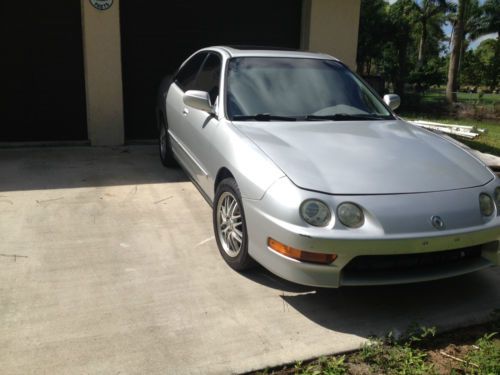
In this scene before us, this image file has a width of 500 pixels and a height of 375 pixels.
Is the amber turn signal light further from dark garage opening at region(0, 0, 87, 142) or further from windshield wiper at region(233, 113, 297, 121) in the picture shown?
dark garage opening at region(0, 0, 87, 142)

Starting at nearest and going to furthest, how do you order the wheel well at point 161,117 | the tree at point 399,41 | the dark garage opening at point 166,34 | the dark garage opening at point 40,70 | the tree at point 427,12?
the wheel well at point 161,117 → the dark garage opening at point 40,70 → the dark garage opening at point 166,34 → the tree at point 399,41 → the tree at point 427,12

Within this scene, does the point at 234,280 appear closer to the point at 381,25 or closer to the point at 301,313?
the point at 301,313

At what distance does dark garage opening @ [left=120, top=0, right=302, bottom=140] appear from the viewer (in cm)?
774

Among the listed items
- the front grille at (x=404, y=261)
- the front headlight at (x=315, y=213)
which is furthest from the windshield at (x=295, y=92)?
the front grille at (x=404, y=261)

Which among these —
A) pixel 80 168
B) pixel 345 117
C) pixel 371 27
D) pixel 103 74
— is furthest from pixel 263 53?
pixel 371 27

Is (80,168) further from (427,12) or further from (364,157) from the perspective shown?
(427,12)

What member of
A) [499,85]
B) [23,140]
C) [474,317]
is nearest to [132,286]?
[474,317]

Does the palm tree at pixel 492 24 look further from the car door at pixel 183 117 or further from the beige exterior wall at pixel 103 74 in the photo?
the car door at pixel 183 117

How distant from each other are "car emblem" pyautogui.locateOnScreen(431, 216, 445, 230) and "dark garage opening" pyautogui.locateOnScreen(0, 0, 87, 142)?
19.6 ft

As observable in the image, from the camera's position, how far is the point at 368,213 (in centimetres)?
305

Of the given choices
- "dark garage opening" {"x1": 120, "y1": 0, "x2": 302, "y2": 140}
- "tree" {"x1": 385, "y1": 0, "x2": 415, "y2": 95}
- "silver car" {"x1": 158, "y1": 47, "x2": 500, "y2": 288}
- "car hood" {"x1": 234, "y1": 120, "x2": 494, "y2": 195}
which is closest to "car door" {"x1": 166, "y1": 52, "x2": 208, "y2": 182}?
"silver car" {"x1": 158, "y1": 47, "x2": 500, "y2": 288}

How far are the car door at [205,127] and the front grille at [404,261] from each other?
1475 mm

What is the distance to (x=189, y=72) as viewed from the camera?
565 cm

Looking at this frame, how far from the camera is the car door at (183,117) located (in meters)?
4.89
